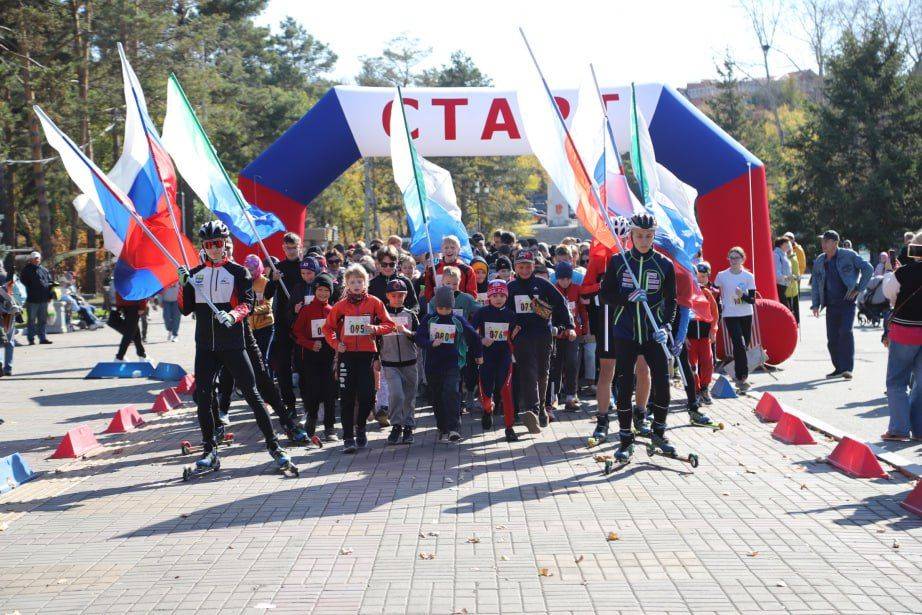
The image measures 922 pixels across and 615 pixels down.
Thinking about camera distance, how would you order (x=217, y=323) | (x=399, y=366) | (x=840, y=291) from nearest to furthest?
(x=217, y=323)
(x=399, y=366)
(x=840, y=291)

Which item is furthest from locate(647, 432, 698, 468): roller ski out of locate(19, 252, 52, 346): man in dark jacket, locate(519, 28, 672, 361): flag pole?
locate(19, 252, 52, 346): man in dark jacket

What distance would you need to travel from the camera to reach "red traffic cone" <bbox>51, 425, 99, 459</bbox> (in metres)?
10.2

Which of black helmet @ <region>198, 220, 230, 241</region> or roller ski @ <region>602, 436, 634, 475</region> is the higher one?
black helmet @ <region>198, 220, 230, 241</region>

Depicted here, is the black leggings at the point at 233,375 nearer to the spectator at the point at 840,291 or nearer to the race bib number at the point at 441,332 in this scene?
the race bib number at the point at 441,332

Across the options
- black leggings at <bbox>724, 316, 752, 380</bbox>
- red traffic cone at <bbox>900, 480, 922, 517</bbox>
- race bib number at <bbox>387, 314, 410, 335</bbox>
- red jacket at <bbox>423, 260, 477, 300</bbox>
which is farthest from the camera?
black leggings at <bbox>724, 316, 752, 380</bbox>

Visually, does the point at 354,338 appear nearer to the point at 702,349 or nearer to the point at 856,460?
the point at 856,460

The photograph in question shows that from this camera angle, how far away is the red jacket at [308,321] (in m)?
10.7

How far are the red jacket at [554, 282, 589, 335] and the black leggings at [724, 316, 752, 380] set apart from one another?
234 cm

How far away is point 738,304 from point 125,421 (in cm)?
758

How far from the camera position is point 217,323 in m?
8.95

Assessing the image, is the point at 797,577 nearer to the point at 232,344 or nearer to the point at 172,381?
the point at 232,344

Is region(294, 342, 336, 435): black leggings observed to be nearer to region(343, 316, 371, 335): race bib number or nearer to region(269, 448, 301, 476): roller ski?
region(343, 316, 371, 335): race bib number

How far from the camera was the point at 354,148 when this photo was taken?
1673 cm

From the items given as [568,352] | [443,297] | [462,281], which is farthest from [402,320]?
[568,352]
